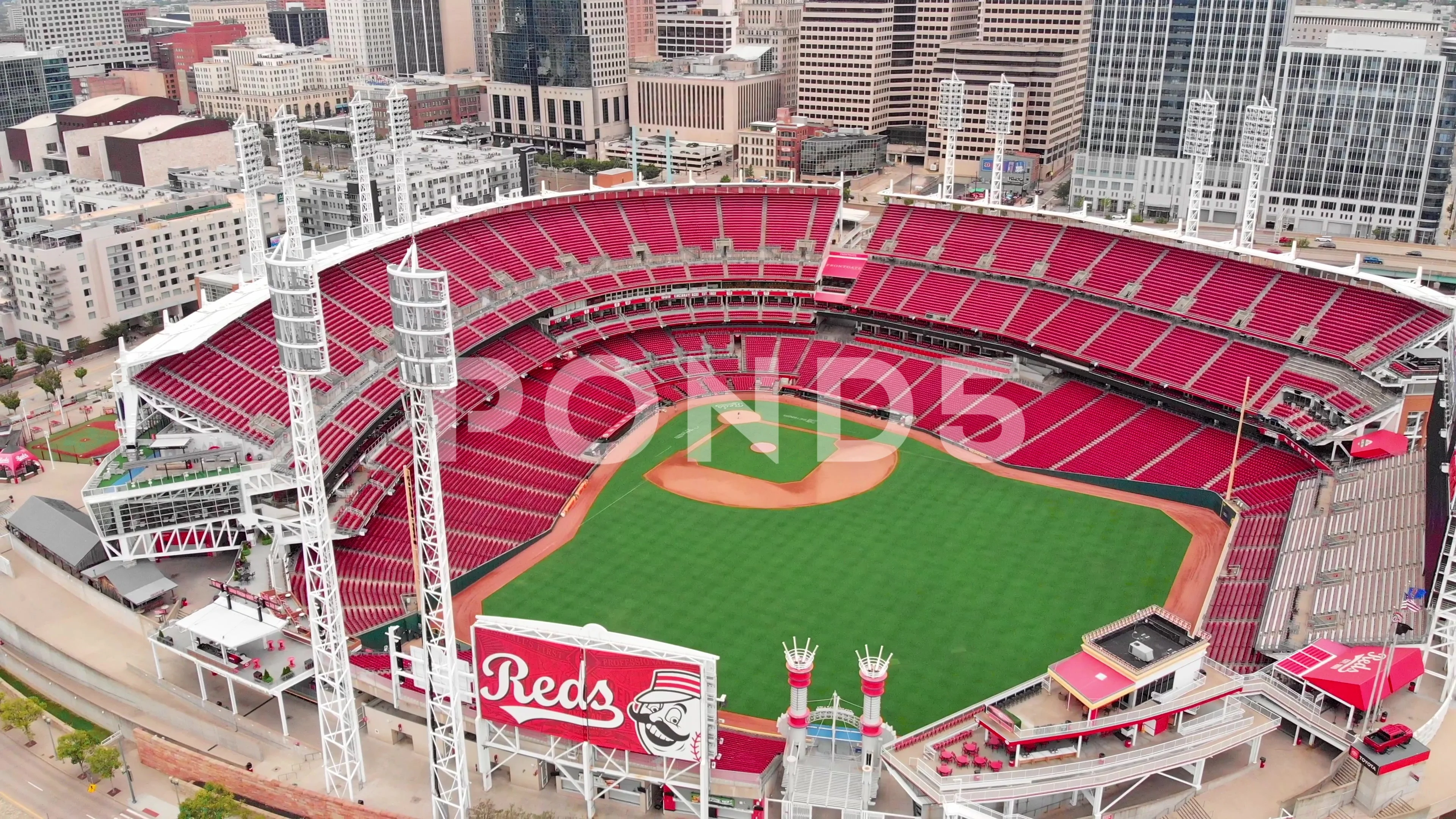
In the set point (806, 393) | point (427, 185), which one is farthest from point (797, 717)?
point (427, 185)

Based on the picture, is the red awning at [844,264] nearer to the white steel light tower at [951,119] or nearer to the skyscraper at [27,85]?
the white steel light tower at [951,119]

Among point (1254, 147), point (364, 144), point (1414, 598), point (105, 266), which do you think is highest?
point (364, 144)

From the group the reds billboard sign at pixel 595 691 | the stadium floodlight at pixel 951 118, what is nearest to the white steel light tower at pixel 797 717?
the reds billboard sign at pixel 595 691

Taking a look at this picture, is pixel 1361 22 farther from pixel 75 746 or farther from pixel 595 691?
pixel 75 746

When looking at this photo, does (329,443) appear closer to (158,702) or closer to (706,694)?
(158,702)

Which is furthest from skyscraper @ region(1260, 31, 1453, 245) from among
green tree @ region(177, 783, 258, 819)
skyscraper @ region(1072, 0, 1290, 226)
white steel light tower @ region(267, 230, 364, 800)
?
green tree @ region(177, 783, 258, 819)

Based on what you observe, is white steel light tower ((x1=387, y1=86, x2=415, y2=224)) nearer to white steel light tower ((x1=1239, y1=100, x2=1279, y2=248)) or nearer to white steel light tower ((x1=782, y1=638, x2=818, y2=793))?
white steel light tower ((x1=782, y1=638, x2=818, y2=793))

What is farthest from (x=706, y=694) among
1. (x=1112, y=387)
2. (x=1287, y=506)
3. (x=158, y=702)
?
(x=1112, y=387)
